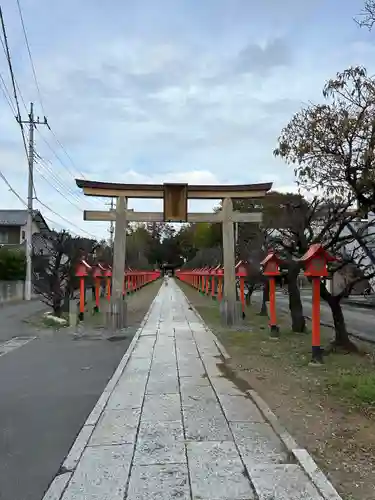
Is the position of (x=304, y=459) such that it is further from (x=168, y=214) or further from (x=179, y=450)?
(x=168, y=214)

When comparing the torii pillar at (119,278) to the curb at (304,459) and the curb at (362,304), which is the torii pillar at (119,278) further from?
the curb at (362,304)

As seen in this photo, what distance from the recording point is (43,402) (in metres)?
6.73

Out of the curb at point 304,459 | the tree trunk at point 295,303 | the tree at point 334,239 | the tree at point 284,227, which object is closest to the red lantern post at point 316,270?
the tree at point 334,239

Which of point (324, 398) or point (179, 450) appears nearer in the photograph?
point (179, 450)

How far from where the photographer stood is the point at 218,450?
15.6 feet

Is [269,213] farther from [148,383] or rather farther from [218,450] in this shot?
[218,450]

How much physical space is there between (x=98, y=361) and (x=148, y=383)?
248 centimetres

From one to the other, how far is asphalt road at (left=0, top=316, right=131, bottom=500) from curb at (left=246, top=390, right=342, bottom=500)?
202cm

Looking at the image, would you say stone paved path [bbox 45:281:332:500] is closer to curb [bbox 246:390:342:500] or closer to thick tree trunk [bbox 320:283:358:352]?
curb [bbox 246:390:342:500]

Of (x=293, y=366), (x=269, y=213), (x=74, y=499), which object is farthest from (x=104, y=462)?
(x=269, y=213)

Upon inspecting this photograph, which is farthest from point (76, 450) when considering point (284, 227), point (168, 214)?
point (168, 214)

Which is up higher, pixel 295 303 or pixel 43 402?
pixel 295 303

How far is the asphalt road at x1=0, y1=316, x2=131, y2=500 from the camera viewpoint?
436 centimetres

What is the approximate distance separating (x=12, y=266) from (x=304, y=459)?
96.8ft
